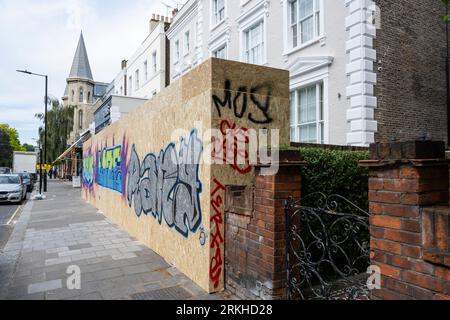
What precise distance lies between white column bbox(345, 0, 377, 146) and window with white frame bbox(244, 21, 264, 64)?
4304 millimetres

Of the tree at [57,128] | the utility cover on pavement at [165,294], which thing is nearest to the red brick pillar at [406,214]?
the utility cover on pavement at [165,294]

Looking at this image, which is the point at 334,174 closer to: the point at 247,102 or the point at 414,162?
the point at 247,102

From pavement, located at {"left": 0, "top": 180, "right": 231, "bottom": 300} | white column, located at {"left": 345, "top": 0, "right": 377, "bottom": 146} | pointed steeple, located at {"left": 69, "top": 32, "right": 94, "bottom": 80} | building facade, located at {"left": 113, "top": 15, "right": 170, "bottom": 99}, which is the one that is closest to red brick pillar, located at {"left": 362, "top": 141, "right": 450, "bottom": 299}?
pavement, located at {"left": 0, "top": 180, "right": 231, "bottom": 300}

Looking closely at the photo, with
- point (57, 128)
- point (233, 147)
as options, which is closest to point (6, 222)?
point (233, 147)

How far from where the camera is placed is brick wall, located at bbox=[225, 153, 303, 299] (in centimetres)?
344

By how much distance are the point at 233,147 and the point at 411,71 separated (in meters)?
8.59

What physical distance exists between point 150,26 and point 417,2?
2032 centimetres

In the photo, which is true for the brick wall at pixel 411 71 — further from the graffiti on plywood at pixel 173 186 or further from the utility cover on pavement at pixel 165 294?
the utility cover on pavement at pixel 165 294

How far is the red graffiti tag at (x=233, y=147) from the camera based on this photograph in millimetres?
4305

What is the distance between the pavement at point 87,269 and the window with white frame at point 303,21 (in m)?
8.49

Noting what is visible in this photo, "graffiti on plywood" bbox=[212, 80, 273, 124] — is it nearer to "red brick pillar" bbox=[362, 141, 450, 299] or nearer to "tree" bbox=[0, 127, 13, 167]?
"red brick pillar" bbox=[362, 141, 450, 299]

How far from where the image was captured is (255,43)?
13500 mm

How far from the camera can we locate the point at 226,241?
13.9 ft

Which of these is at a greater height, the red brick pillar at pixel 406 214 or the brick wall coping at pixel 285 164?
the brick wall coping at pixel 285 164
